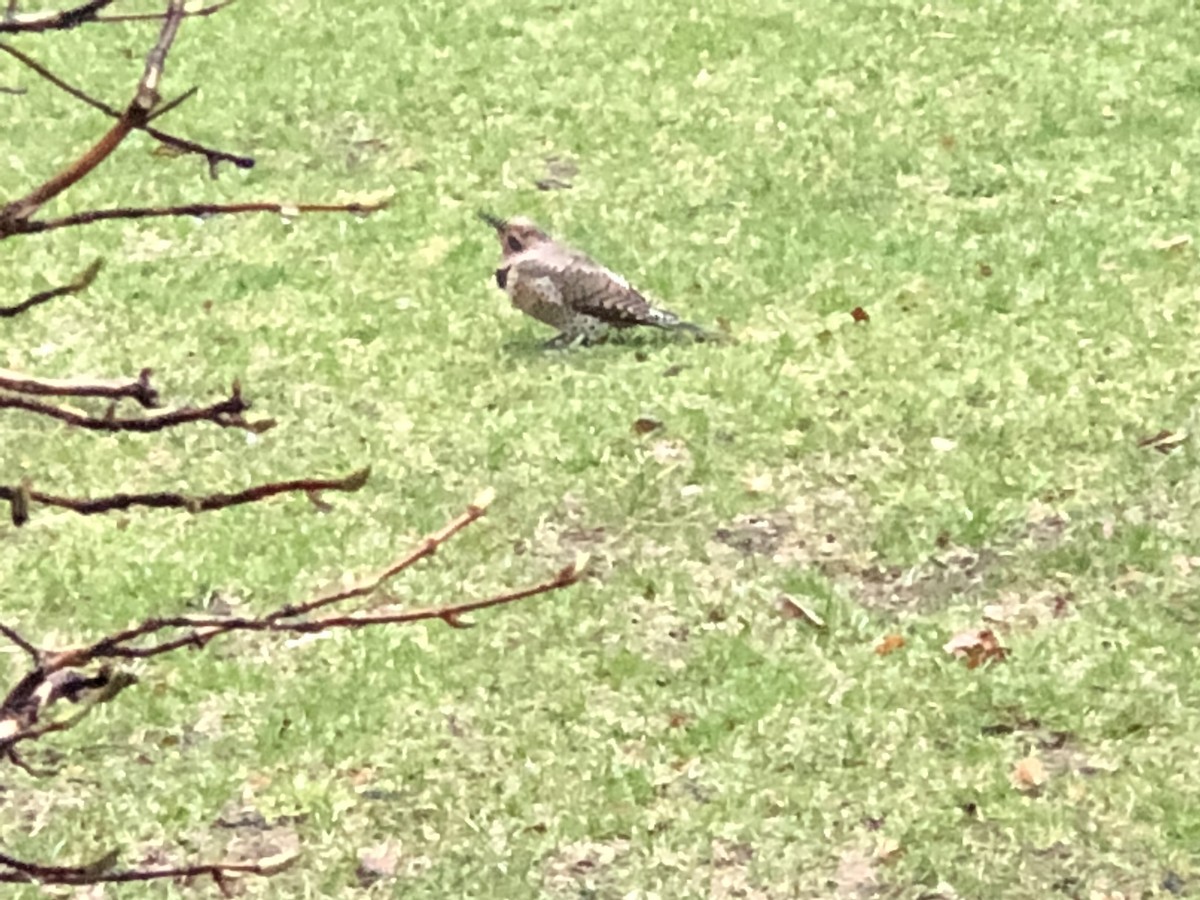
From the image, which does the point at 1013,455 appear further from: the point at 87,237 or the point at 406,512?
the point at 87,237

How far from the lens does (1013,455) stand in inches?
217

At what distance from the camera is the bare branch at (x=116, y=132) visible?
1314mm

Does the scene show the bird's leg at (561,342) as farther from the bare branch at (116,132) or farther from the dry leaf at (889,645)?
the bare branch at (116,132)

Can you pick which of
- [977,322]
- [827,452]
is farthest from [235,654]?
[977,322]

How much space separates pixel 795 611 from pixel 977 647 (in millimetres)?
486

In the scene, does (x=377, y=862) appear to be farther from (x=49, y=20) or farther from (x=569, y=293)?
(x=49, y=20)

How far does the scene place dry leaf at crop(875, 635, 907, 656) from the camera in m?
4.68

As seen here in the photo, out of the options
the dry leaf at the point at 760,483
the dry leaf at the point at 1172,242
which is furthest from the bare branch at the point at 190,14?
the dry leaf at the point at 1172,242

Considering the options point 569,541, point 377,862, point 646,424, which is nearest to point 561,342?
point 646,424

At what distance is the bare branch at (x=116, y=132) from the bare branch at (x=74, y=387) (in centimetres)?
12

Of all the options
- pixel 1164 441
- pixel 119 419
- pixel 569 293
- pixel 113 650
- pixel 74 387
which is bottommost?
pixel 1164 441

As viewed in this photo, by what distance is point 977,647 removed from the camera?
4.66m

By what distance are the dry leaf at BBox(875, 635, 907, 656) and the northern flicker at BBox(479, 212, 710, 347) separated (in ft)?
6.32

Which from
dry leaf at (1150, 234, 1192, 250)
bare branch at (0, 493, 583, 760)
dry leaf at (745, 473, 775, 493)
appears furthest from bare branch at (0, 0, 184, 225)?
dry leaf at (1150, 234, 1192, 250)
